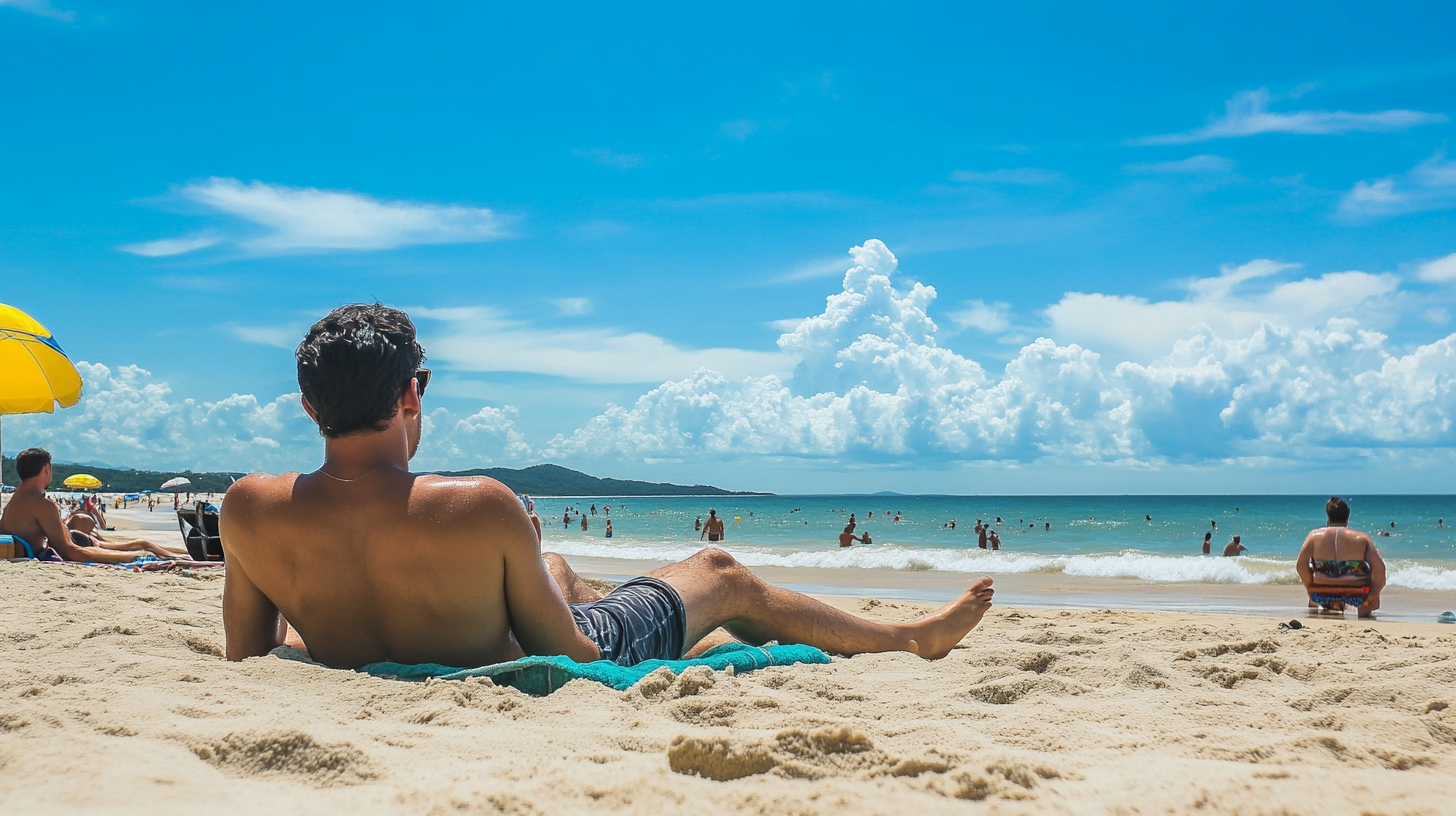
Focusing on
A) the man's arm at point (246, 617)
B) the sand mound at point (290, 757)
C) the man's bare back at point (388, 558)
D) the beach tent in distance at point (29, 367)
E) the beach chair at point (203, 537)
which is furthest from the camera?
the beach chair at point (203, 537)

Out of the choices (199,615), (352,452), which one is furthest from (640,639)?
(199,615)

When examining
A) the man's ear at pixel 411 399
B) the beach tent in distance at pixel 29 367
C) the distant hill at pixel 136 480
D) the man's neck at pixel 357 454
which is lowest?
the distant hill at pixel 136 480

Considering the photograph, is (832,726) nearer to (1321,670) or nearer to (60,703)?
(60,703)

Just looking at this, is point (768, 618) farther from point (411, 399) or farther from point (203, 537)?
point (203, 537)

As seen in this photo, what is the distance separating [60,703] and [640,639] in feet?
4.64

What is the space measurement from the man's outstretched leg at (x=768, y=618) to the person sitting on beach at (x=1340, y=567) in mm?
5933

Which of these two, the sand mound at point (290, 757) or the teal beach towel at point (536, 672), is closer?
the sand mound at point (290, 757)

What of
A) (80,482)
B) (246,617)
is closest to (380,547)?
(246,617)

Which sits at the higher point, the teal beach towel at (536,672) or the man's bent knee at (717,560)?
the man's bent knee at (717,560)

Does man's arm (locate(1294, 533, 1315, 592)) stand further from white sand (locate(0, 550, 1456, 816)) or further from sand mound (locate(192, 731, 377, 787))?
sand mound (locate(192, 731, 377, 787))

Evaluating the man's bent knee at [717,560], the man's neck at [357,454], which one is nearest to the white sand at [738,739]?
the man's bent knee at [717,560]

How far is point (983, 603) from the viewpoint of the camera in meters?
3.66

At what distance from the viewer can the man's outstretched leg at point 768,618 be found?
290cm

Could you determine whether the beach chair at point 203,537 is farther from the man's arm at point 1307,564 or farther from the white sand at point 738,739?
the man's arm at point 1307,564
